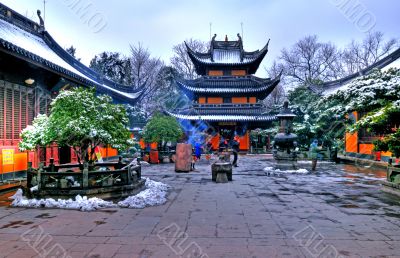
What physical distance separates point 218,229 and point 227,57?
3244cm

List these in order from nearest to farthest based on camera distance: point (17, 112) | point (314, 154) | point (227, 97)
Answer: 1. point (17, 112)
2. point (314, 154)
3. point (227, 97)

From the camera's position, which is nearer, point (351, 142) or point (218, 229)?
point (218, 229)

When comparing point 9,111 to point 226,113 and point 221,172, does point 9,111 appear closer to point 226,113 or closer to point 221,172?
point 221,172

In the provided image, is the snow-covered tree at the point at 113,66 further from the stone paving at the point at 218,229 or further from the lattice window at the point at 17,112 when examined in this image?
the stone paving at the point at 218,229

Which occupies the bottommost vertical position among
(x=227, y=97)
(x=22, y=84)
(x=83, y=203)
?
(x=83, y=203)

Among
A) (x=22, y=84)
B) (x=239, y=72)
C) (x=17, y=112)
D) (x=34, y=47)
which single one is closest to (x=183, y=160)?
(x=17, y=112)

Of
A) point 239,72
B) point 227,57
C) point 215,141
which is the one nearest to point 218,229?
point 215,141

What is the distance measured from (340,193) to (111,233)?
6.50 metres

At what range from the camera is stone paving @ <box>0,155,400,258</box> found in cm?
429

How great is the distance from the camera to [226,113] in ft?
109

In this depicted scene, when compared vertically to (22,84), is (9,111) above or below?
below

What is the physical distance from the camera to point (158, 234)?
4984 millimetres

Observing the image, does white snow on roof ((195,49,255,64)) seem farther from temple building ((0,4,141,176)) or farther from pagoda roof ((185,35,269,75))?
temple building ((0,4,141,176))

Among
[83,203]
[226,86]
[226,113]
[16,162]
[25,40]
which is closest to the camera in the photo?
[83,203]
